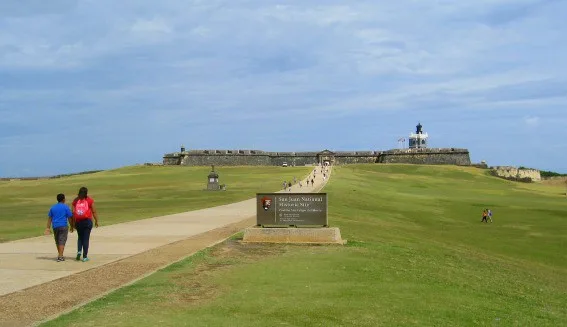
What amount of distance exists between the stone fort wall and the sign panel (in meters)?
80.6

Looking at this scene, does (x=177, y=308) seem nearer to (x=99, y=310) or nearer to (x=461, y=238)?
(x=99, y=310)

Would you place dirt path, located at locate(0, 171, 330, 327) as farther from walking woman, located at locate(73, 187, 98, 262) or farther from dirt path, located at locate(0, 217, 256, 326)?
walking woman, located at locate(73, 187, 98, 262)

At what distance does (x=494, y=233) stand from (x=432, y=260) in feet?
44.0

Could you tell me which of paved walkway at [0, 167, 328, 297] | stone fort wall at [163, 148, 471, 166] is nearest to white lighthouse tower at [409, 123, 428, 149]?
stone fort wall at [163, 148, 471, 166]

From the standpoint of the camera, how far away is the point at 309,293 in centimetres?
985

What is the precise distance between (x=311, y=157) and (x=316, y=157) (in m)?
1.25

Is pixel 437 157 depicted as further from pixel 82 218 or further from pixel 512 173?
pixel 82 218


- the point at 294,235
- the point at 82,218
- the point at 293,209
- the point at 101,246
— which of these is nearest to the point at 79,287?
the point at 82,218

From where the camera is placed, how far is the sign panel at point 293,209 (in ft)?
53.0

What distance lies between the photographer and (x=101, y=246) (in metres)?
15.9

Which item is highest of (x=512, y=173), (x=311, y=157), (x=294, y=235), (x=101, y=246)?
(x=311, y=157)

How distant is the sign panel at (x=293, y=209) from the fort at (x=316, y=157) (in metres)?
80.5

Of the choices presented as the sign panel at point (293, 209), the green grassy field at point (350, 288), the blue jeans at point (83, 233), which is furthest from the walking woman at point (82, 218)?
the sign panel at point (293, 209)

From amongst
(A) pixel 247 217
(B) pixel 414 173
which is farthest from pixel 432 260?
(B) pixel 414 173
